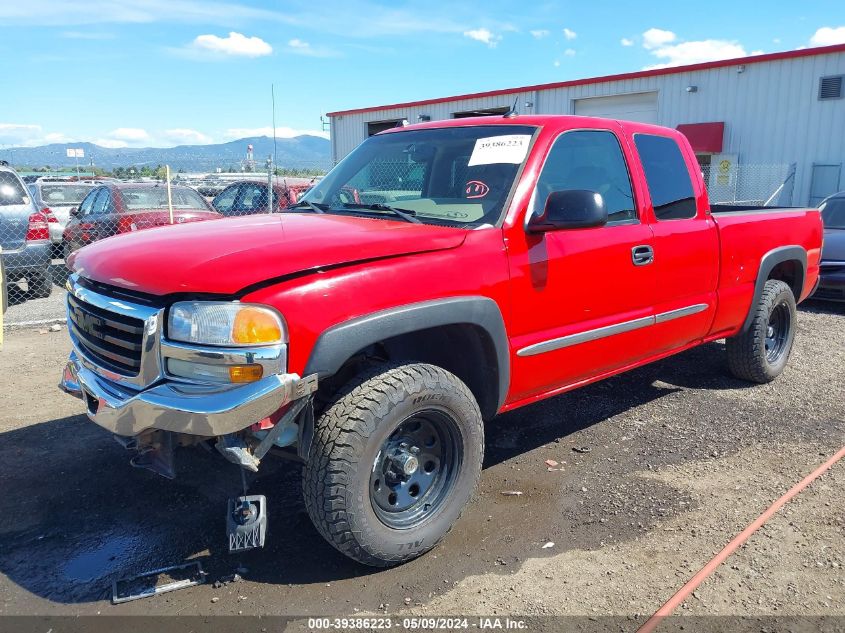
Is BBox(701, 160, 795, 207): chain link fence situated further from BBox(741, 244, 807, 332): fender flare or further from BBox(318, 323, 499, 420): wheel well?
BBox(318, 323, 499, 420): wheel well

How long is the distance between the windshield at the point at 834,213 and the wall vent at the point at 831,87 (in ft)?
24.5

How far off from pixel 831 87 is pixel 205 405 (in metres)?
17.3

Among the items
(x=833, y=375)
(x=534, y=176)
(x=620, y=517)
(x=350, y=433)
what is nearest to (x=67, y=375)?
(x=350, y=433)

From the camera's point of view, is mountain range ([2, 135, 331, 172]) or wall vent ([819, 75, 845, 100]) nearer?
mountain range ([2, 135, 331, 172])

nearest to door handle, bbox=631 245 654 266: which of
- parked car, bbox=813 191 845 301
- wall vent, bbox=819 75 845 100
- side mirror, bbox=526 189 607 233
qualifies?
side mirror, bbox=526 189 607 233

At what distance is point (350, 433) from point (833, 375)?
4903mm

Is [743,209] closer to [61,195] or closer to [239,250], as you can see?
[239,250]

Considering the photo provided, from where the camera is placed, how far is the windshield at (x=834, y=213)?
923 centimetres

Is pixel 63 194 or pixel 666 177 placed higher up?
pixel 666 177

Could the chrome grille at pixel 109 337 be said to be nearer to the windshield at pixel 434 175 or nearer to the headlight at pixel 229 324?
the headlight at pixel 229 324

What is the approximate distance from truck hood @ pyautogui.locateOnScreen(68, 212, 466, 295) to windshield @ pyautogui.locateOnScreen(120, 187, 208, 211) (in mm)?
7293

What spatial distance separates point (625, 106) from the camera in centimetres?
1930

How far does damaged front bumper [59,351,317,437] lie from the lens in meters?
2.40

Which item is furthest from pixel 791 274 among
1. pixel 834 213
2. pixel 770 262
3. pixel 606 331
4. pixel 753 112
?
pixel 753 112
